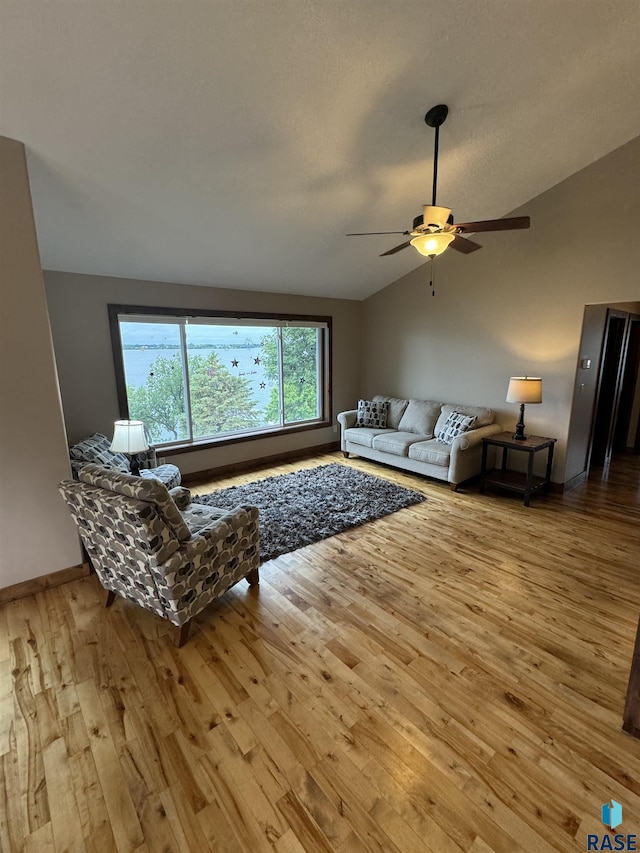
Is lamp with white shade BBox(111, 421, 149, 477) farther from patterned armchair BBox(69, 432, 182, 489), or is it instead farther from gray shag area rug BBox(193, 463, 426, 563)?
gray shag area rug BBox(193, 463, 426, 563)

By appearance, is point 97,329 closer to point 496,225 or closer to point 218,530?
point 218,530

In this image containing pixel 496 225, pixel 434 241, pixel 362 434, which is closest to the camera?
pixel 496 225

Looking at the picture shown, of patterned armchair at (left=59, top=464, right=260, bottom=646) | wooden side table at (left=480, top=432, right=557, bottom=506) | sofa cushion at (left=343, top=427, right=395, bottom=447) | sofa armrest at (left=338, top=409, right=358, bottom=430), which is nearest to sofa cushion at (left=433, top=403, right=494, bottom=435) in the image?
wooden side table at (left=480, top=432, right=557, bottom=506)

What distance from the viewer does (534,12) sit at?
2203 mm

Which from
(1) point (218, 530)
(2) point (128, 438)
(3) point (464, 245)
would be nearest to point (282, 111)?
(3) point (464, 245)

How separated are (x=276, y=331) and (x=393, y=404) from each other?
198 centimetres

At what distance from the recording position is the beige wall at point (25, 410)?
238 cm

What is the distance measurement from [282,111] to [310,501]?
127 inches

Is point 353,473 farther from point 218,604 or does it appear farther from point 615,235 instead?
point 615,235

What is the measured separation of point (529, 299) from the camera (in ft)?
14.3

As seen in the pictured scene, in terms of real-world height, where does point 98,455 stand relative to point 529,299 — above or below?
below

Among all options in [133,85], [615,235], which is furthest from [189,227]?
[615,235]

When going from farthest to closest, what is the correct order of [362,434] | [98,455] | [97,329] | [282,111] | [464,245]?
[362,434]
[97,329]
[98,455]
[464,245]
[282,111]

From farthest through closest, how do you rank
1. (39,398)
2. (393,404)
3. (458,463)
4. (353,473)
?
(393,404)
(353,473)
(458,463)
(39,398)
